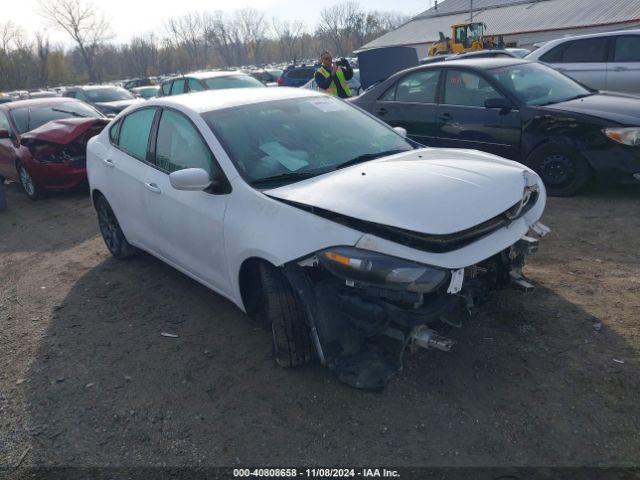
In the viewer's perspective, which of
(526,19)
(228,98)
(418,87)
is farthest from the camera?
(526,19)

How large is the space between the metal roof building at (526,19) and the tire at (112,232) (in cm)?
3091

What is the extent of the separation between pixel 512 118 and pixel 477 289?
12.8 feet

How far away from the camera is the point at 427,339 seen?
288 cm

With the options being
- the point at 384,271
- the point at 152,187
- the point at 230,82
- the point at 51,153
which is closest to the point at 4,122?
the point at 51,153

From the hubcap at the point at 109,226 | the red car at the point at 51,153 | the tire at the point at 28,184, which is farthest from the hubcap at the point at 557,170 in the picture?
the tire at the point at 28,184

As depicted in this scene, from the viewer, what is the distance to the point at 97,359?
3742mm

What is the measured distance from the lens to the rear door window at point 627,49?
9492mm

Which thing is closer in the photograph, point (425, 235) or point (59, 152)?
point (425, 235)

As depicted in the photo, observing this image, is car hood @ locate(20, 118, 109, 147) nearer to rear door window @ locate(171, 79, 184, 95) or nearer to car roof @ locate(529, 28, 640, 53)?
rear door window @ locate(171, 79, 184, 95)

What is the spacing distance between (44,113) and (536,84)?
7.93m

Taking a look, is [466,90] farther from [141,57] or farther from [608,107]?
[141,57]

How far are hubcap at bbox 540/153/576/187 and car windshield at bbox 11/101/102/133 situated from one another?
736 cm

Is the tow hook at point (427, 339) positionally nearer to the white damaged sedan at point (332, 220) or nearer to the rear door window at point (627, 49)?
the white damaged sedan at point (332, 220)

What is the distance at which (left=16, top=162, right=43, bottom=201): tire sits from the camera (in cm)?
846
